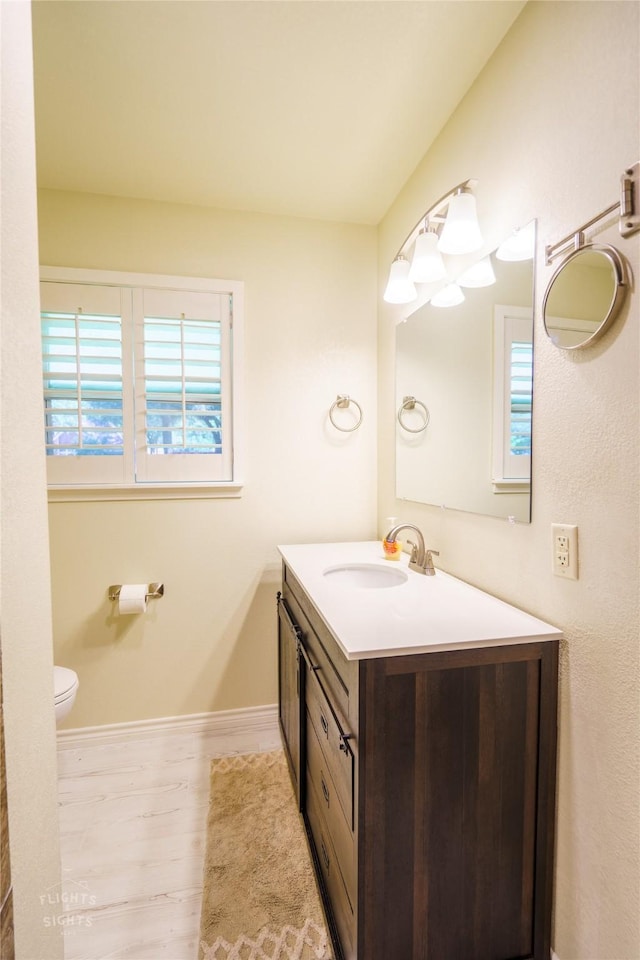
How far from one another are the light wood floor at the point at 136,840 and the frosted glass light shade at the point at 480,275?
181 cm

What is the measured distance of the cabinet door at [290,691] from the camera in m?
1.54

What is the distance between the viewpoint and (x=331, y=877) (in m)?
1.17

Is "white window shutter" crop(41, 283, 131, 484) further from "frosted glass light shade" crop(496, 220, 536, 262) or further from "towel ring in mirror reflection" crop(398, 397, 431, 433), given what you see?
"frosted glass light shade" crop(496, 220, 536, 262)

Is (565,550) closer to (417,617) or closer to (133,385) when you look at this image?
(417,617)

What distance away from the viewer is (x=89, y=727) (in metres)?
2.02

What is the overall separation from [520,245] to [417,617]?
3.45ft

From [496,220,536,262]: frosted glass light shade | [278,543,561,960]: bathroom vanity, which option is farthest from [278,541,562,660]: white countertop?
[496,220,536,262]: frosted glass light shade

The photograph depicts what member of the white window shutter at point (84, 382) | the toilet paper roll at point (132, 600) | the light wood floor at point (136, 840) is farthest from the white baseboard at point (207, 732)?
the white window shutter at point (84, 382)

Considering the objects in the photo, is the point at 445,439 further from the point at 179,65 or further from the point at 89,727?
the point at 89,727

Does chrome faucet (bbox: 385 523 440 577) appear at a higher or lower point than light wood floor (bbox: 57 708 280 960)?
higher

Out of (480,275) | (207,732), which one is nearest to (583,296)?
(480,275)

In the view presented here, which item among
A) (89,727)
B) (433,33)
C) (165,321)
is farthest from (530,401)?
(89,727)

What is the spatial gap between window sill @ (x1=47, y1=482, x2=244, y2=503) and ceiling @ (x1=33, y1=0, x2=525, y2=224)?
1.34 metres

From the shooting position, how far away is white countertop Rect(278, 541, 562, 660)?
970mm
